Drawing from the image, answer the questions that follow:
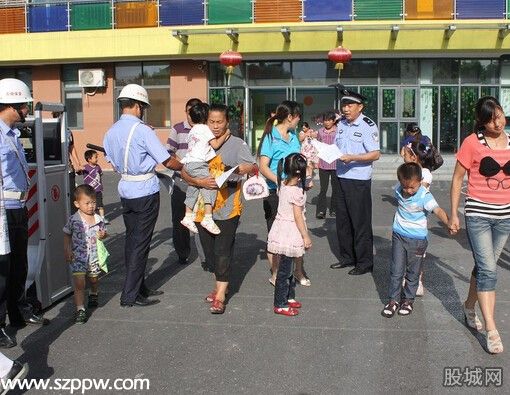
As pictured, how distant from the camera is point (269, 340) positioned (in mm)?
4793

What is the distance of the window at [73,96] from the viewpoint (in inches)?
874

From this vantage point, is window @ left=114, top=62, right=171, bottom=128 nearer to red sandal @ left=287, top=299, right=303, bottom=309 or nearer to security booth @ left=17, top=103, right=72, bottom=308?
security booth @ left=17, top=103, right=72, bottom=308

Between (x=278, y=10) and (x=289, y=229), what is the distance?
50.5 ft

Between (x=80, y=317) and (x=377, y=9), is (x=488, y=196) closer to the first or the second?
(x=80, y=317)

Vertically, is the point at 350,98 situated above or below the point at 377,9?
below

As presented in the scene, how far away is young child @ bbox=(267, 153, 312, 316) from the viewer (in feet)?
17.4

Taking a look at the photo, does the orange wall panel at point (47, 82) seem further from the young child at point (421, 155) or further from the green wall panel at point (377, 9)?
the young child at point (421, 155)

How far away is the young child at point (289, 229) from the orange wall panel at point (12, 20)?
60.8 feet

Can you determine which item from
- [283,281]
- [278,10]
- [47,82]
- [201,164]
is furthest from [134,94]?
[47,82]

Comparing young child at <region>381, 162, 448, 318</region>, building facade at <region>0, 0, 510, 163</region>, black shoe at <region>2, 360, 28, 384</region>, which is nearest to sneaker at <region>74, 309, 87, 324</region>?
black shoe at <region>2, 360, 28, 384</region>

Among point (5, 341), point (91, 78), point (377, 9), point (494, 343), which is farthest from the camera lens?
point (91, 78)

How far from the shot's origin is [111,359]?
444 centimetres

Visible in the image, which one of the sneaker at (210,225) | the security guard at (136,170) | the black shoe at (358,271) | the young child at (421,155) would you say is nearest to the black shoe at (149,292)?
the security guard at (136,170)

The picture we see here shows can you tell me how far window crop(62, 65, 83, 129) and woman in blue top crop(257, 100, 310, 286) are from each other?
56.7 ft
